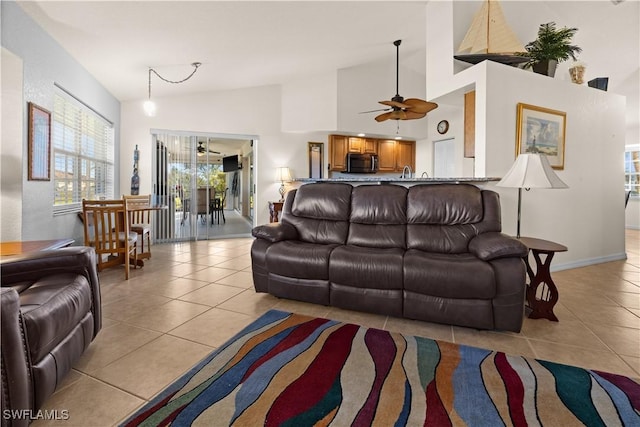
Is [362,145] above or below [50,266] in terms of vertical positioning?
above

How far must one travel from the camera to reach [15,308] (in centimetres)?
116

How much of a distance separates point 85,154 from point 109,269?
1.69 metres

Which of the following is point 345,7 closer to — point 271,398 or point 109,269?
point 271,398

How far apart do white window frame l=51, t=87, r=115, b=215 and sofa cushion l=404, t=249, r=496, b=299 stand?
3.72m

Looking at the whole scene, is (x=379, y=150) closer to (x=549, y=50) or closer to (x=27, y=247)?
(x=549, y=50)

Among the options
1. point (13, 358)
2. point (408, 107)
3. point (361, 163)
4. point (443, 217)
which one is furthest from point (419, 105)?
point (13, 358)

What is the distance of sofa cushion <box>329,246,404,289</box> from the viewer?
2291mm

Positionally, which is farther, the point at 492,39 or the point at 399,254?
the point at 492,39

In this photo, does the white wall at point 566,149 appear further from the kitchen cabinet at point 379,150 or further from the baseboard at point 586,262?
the kitchen cabinet at point 379,150

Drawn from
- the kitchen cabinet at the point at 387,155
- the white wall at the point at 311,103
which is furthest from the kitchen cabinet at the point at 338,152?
the kitchen cabinet at the point at 387,155

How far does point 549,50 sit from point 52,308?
5.14m

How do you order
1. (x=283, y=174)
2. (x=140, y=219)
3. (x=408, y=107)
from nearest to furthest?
1. (x=408, y=107)
2. (x=140, y=219)
3. (x=283, y=174)

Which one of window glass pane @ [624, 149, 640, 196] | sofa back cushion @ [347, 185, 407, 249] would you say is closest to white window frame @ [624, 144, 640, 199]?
window glass pane @ [624, 149, 640, 196]

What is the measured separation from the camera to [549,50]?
362 cm
